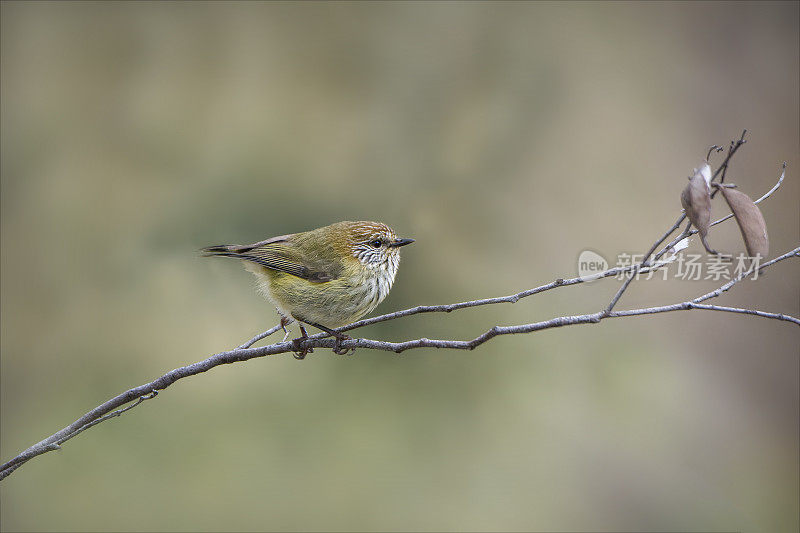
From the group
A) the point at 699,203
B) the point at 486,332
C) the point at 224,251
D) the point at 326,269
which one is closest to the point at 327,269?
the point at 326,269

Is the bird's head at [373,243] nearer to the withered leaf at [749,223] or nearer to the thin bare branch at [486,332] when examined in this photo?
the thin bare branch at [486,332]

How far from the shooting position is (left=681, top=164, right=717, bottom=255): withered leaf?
1.25m

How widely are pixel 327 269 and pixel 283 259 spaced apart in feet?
0.58

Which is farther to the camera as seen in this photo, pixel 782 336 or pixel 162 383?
pixel 782 336

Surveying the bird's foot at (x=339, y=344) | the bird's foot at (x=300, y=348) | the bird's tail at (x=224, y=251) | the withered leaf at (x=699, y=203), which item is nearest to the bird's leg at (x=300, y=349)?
the bird's foot at (x=300, y=348)

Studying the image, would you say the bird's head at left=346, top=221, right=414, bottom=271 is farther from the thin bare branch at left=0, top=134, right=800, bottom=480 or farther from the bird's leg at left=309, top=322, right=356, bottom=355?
the thin bare branch at left=0, top=134, right=800, bottom=480

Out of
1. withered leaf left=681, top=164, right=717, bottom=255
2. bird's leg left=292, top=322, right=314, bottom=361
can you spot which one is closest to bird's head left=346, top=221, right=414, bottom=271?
bird's leg left=292, top=322, right=314, bottom=361

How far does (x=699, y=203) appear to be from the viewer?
1.26 meters

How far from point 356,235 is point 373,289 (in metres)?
0.24

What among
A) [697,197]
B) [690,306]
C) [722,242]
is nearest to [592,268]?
[690,306]

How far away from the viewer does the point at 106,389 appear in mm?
4559

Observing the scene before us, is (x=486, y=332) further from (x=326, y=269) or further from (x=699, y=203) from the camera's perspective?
(x=326, y=269)

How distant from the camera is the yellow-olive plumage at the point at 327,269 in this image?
7.41 ft

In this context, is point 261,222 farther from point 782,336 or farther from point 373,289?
point 782,336
